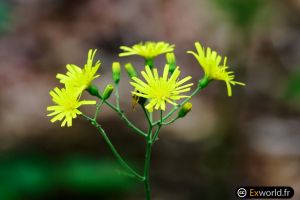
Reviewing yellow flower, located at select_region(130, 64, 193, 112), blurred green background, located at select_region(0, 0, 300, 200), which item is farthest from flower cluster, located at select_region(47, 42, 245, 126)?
blurred green background, located at select_region(0, 0, 300, 200)

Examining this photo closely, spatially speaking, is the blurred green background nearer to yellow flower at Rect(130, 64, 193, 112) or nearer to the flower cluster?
the flower cluster

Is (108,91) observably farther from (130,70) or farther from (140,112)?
(140,112)

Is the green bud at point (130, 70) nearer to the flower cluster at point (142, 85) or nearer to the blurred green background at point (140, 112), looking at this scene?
the flower cluster at point (142, 85)

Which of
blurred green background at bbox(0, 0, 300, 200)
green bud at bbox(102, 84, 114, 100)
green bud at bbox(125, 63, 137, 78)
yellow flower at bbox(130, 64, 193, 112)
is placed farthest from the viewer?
blurred green background at bbox(0, 0, 300, 200)

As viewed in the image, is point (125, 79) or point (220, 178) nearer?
point (220, 178)

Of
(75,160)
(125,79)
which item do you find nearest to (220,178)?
(75,160)

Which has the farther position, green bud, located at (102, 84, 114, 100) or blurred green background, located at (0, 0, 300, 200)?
blurred green background, located at (0, 0, 300, 200)

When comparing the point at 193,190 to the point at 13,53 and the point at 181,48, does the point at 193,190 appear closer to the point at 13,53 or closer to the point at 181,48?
the point at 181,48

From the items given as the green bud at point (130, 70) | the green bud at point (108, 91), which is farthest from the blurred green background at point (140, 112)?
the green bud at point (108, 91)
